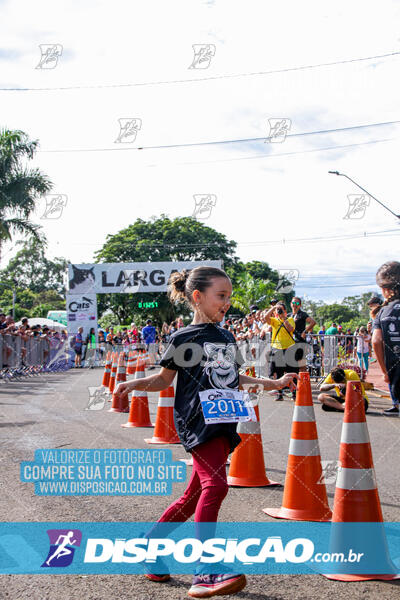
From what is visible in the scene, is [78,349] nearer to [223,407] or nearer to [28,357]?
[28,357]

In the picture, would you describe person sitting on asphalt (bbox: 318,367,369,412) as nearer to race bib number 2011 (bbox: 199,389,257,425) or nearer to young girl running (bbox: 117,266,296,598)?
young girl running (bbox: 117,266,296,598)

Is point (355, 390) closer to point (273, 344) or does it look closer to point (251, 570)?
point (251, 570)

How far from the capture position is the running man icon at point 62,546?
141 inches

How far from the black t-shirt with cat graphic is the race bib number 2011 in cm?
3

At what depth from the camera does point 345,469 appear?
3.63 metres

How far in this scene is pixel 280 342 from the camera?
1255 centimetres

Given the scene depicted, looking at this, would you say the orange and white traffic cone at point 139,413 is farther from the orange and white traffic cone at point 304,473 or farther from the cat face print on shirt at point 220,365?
the cat face print on shirt at point 220,365

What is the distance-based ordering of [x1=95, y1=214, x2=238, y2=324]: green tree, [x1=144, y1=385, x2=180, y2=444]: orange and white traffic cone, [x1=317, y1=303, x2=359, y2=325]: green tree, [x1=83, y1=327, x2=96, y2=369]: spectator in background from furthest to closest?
[x1=317, y1=303, x2=359, y2=325]: green tree, [x1=95, y1=214, x2=238, y2=324]: green tree, [x1=83, y1=327, x2=96, y2=369]: spectator in background, [x1=144, y1=385, x2=180, y2=444]: orange and white traffic cone

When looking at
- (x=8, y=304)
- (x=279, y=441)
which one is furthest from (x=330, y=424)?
(x=8, y=304)

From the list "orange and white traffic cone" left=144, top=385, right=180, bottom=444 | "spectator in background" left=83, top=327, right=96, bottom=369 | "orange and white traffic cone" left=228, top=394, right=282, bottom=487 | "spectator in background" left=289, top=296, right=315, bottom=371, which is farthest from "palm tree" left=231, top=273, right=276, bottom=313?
"orange and white traffic cone" left=228, top=394, right=282, bottom=487

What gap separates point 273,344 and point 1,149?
56.2 ft

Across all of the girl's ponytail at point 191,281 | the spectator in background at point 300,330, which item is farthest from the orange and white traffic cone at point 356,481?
the spectator in background at point 300,330

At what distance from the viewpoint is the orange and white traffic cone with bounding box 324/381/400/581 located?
11.4 feet

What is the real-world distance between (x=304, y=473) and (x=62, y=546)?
166 cm
